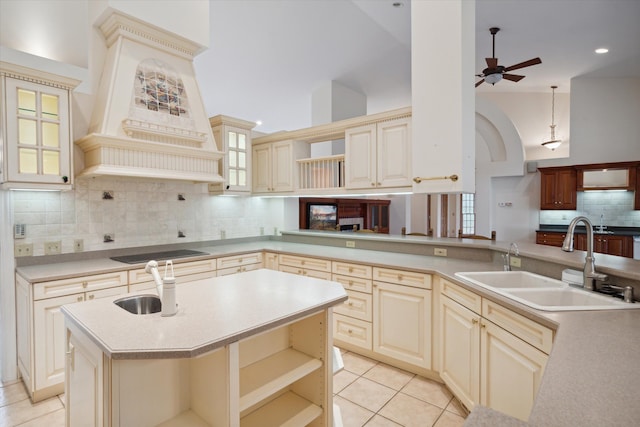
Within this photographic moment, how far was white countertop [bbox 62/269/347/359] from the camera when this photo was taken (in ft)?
4.04

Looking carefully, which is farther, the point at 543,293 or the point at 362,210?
the point at 362,210

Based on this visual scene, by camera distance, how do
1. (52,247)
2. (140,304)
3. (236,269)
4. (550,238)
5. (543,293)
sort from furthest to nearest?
1. (550,238)
2. (236,269)
3. (52,247)
4. (543,293)
5. (140,304)

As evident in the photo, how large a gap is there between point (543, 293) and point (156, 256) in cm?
322

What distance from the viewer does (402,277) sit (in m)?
2.77

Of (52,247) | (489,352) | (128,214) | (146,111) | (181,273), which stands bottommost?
(489,352)

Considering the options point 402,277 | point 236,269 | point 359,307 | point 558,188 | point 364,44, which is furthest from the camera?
point 558,188

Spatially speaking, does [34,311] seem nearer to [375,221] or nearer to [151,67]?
[151,67]

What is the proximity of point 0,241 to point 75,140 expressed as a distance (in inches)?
38.3

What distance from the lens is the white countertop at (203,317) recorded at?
123cm

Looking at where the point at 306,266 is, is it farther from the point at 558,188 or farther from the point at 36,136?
the point at 558,188

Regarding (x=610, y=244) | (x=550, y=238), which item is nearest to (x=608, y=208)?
(x=610, y=244)

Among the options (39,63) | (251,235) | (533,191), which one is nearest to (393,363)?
(251,235)

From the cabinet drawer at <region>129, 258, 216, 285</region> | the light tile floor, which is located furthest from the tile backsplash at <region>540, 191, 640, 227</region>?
the cabinet drawer at <region>129, 258, 216, 285</region>

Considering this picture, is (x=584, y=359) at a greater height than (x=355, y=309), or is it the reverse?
(x=584, y=359)
